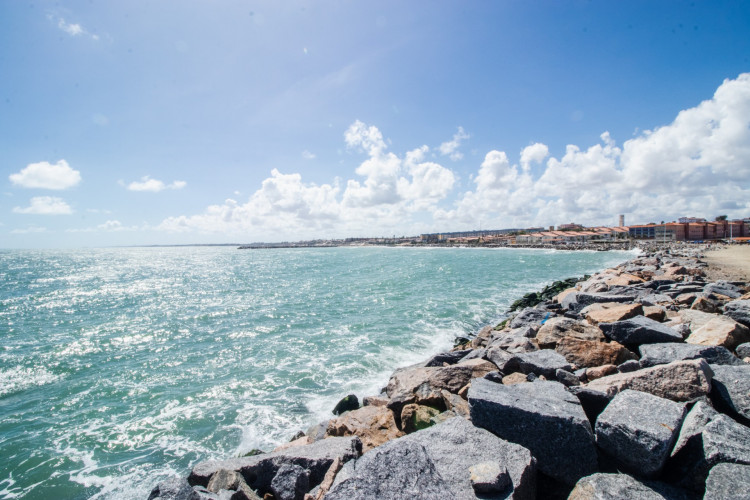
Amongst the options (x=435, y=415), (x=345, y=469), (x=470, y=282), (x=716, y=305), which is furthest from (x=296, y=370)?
(x=470, y=282)

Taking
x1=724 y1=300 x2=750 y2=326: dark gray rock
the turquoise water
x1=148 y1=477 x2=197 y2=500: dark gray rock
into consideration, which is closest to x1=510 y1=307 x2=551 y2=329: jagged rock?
the turquoise water

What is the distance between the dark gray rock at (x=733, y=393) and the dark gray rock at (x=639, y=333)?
271 centimetres

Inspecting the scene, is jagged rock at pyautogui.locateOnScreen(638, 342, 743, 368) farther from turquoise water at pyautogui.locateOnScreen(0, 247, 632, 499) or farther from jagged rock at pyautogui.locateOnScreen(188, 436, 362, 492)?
turquoise water at pyautogui.locateOnScreen(0, 247, 632, 499)

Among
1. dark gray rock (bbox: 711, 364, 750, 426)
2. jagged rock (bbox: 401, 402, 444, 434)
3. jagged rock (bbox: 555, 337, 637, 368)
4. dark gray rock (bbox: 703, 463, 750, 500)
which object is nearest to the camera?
dark gray rock (bbox: 703, 463, 750, 500)

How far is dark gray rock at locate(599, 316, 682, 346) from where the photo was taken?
6.86 meters

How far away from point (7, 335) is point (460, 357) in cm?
2372

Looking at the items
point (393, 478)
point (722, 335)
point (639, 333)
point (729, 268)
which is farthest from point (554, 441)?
point (729, 268)

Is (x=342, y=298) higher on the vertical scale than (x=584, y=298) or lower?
lower

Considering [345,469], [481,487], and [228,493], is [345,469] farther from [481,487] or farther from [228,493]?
[228,493]

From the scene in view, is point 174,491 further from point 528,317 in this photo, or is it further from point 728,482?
point 528,317

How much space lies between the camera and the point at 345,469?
12.4 feet

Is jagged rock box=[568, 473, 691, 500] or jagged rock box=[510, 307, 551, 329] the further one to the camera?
jagged rock box=[510, 307, 551, 329]

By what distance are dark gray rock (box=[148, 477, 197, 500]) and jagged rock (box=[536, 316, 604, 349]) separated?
8.02 m

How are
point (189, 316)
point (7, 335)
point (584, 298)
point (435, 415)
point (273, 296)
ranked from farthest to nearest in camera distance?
point (273, 296)
point (189, 316)
point (7, 335)
point (584, 298)
point (435, 415)
